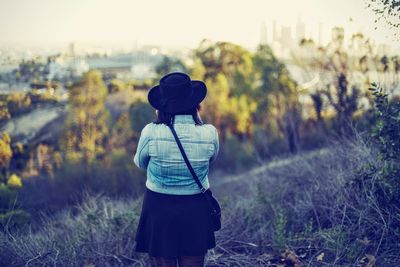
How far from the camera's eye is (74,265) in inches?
179

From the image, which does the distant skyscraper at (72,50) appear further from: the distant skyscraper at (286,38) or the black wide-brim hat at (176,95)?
the black wide-brim hat at (176,95)

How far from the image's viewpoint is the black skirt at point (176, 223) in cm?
306

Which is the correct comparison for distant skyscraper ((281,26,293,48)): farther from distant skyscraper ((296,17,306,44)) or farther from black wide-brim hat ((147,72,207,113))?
black wide-brim hat ((147,72,207,113))

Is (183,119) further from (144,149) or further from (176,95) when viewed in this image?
(144,149)

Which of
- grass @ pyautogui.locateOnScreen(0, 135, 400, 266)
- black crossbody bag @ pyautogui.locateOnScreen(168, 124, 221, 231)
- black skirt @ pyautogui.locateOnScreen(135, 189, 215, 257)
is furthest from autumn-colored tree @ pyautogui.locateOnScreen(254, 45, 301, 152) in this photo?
black skirt @ pyautogui.locateOnScreen(135, 189, 215, 257)

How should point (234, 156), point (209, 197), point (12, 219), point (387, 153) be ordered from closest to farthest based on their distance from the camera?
1. point (209, 197)
2. point (387, 153)
3. point (12, 219)
4. point (234, 156)

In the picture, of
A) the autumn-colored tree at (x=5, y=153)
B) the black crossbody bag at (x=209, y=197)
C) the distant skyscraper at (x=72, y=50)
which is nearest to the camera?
the black crossbody bag at (x=209, y=197)

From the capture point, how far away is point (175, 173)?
3.05 metres

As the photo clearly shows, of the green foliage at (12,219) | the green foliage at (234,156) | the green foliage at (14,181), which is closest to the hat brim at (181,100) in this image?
the green foliage at (12,219)

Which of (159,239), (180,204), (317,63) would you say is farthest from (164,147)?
(317,63)

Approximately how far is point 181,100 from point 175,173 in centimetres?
48

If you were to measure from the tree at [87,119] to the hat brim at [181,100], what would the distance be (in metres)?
20.2

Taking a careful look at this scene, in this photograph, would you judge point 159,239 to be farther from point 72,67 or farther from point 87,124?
point 87,124

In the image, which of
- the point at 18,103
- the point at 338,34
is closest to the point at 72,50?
the point at 18,103
